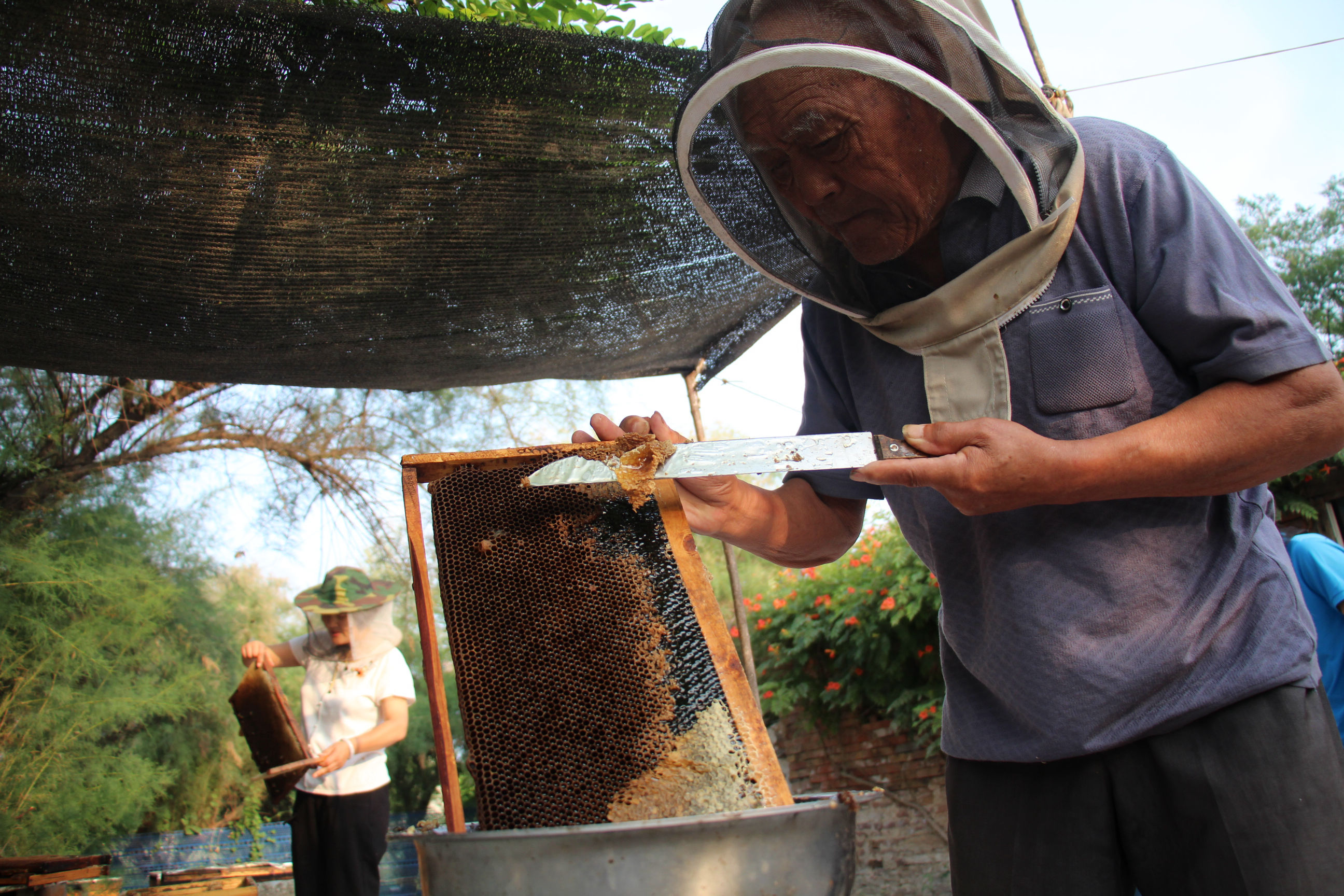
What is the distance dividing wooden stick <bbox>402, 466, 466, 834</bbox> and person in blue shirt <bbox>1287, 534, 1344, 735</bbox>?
9.00 ft

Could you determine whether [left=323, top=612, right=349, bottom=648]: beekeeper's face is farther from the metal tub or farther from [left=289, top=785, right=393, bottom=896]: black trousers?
the metal tub

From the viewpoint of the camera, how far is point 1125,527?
4.33ft

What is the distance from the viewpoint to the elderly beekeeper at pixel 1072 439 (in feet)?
3.93

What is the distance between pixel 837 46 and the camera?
50.4 inches

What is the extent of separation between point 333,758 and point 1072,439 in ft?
11.7

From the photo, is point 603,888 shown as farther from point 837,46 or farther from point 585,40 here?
point 585,40

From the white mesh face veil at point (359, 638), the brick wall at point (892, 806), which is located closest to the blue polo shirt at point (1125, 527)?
the white mesh face veil at point (359, 638)

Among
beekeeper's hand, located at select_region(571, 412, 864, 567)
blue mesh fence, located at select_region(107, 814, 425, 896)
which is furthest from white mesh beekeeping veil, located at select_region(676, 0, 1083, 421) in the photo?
blue mesh fence, located at select_region(107, 814, 425, 896)

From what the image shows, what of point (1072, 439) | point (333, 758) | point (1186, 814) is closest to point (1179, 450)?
point (1072, 439)

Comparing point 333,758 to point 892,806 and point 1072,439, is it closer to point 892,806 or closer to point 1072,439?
point 1072,439

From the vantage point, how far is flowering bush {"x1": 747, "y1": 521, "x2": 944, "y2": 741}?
613cm

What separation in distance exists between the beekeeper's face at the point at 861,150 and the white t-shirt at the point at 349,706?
3.49 meters

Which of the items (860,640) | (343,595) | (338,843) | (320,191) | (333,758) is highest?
(320,191)

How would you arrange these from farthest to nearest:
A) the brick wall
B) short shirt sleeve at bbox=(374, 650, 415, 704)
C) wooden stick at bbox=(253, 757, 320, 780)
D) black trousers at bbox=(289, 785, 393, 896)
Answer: the brick wall, short shirt sleeve at bbox=(374, 650, 415, 704), black trousers at bbox=(289, 785, 393, 896), wooden stick at bbox=(253, 757, 320, 780)
